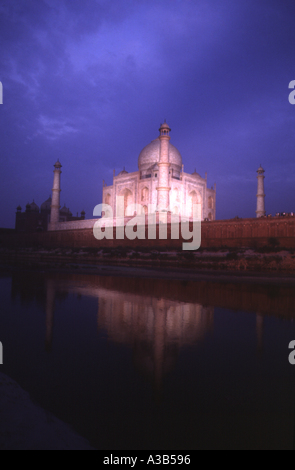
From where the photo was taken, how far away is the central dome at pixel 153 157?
29.9 meters

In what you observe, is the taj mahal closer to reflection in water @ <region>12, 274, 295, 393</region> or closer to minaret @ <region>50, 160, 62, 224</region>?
minaret @ <region>50, 160, 62, 224</region>

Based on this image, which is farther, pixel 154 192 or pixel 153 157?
pixel 153 157

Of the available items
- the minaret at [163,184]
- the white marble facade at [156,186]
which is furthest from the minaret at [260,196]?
the minaret at [163,184]

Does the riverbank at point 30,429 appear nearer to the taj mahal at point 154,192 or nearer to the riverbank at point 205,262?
the riverbank at point 205,262

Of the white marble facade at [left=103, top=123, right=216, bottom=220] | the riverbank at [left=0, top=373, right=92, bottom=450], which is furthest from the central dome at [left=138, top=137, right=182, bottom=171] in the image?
the riverbank at [left=0, top=373, right=92, bottom=450]

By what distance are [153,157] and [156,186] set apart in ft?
12.6

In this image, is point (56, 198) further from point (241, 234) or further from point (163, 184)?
point (241, 234)

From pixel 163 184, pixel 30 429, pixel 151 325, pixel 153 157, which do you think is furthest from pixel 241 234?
pixel 153 157

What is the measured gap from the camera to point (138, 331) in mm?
3287

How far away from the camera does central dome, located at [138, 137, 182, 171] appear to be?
98.2 feet

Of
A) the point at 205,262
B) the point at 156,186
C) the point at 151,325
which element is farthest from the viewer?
the point at 156,186

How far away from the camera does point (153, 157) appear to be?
98.4ft
